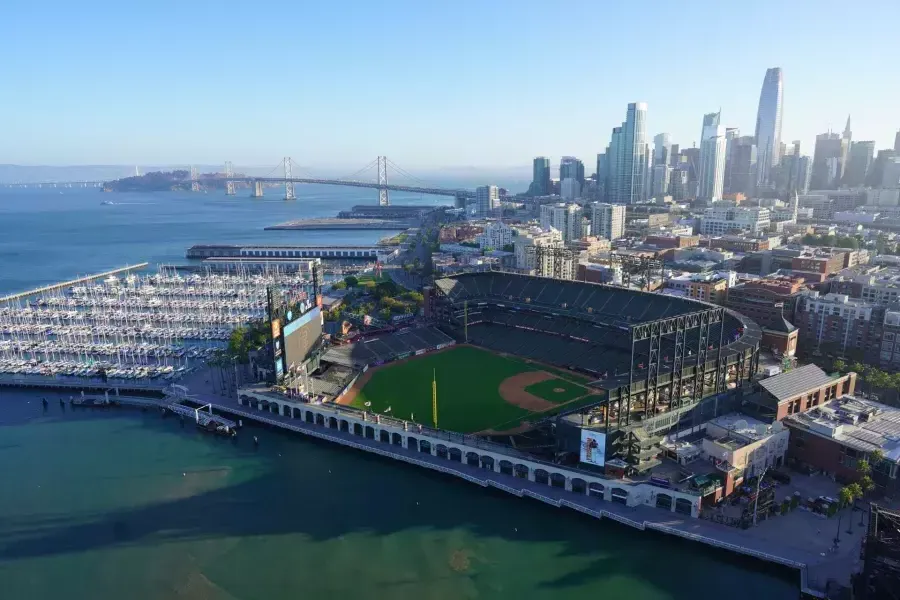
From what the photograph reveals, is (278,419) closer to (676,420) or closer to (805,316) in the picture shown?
(676,420)

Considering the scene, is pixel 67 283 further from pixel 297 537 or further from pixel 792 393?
pixel 792 393

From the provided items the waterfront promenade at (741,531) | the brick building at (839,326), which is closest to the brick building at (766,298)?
the brick building at (839,326)

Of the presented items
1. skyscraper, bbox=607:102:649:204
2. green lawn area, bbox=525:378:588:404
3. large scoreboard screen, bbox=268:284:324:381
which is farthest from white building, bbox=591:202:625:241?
large scoreboard screen, bbox=268:284:324:381

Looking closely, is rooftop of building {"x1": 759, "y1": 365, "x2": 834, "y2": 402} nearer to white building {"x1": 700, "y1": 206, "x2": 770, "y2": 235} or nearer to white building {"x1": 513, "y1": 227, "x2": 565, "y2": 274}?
white building {"x1": 513, "y1": 227, "x2": 565, "y2": 274}

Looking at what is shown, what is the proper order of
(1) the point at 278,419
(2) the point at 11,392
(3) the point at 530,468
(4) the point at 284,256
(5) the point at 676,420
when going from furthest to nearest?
(4) the point at 284,256 → (2) the point at 11,392 → (1) the point at 278,419 → (5) the point at 676,420 → (3) the point at 530,468

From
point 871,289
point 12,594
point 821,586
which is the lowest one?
point 12,594

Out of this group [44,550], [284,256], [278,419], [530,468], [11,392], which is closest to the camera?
[44,550]

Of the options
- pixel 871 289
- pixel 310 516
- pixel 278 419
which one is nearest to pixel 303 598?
pixel 310 516
